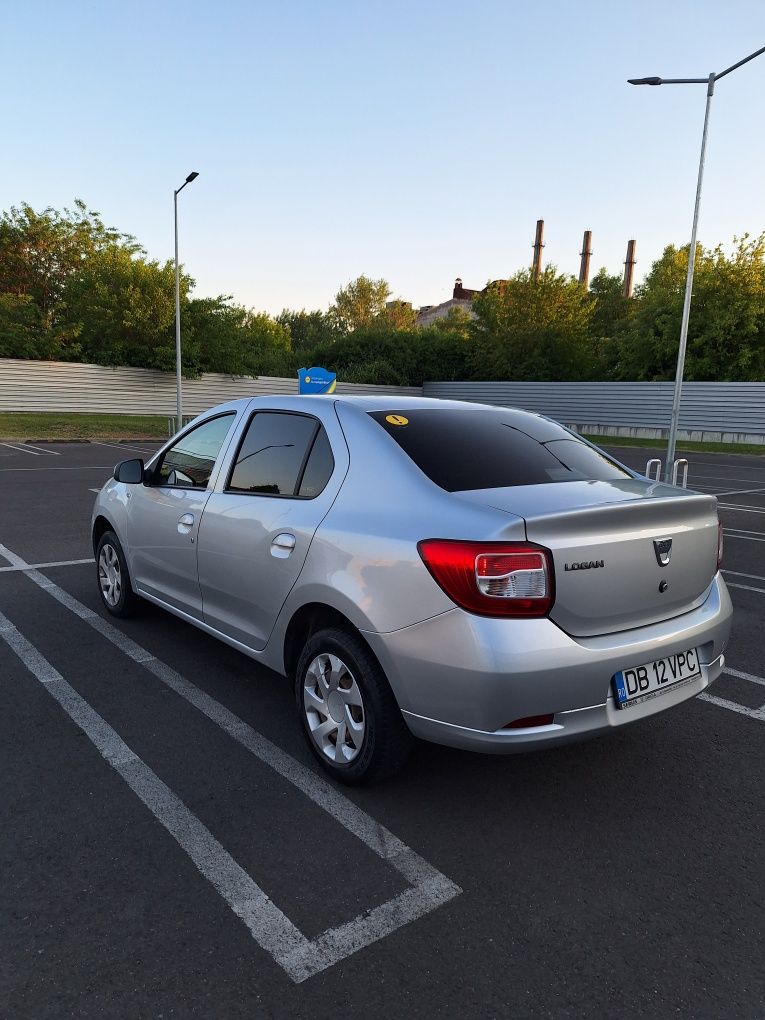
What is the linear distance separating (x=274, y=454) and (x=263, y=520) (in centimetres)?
39

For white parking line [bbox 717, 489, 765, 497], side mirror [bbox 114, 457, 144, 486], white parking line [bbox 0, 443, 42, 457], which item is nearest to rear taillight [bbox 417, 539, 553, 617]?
side mirror [bbox 114, 457, 144, 486]

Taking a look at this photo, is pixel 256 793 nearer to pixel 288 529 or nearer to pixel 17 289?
pixel 288 529

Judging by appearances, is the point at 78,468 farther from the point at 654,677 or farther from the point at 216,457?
the point at 654,677

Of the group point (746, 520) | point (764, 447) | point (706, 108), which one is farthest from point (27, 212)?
point (746, 520)

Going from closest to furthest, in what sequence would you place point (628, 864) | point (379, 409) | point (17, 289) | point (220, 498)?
point (628, 864)
point (379, 409)
point (220, 498)
point (17, 289)

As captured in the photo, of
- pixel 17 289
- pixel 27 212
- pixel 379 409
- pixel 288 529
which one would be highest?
pixel 27 212

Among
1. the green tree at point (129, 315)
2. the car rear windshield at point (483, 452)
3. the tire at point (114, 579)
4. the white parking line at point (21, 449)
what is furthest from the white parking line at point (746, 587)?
the green tree at point (129, 315)

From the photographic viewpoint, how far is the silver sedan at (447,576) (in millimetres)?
2467

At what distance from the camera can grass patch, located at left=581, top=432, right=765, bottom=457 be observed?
26.3 meters

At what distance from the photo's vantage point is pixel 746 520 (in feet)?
36.1

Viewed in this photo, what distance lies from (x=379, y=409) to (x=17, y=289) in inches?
1758

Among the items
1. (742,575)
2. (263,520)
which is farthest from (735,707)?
(742,575)

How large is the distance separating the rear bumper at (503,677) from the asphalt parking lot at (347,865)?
48 cm

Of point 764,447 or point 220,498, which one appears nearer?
point 220,498
